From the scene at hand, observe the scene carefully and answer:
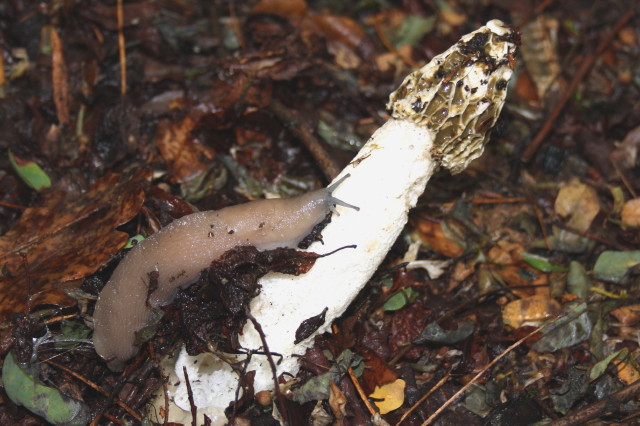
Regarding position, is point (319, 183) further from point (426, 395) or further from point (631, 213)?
point (631, 213)

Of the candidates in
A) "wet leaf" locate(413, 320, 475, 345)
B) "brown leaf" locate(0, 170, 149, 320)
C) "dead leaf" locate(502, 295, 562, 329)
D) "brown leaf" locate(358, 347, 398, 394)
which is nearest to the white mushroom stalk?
"brown leaf" locate(358, 347, 398, 394)

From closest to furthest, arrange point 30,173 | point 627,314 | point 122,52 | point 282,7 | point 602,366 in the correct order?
point 602,366 < point 627,314 < point 30,173 < point 122,52 < point 282,7

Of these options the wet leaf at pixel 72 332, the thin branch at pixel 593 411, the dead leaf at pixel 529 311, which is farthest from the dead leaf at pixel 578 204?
the wet leaf at pixel 72 332

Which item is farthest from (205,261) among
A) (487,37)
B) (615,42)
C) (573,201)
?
(615,42)

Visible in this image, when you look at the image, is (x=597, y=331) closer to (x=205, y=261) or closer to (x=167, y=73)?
(x=205, y=261)

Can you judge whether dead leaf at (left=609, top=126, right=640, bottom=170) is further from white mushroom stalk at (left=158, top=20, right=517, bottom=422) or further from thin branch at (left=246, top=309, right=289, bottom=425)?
thin branch at (left=246, top=309, right=289, bottom=425)

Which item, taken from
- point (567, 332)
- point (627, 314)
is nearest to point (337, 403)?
point (567, 332)
